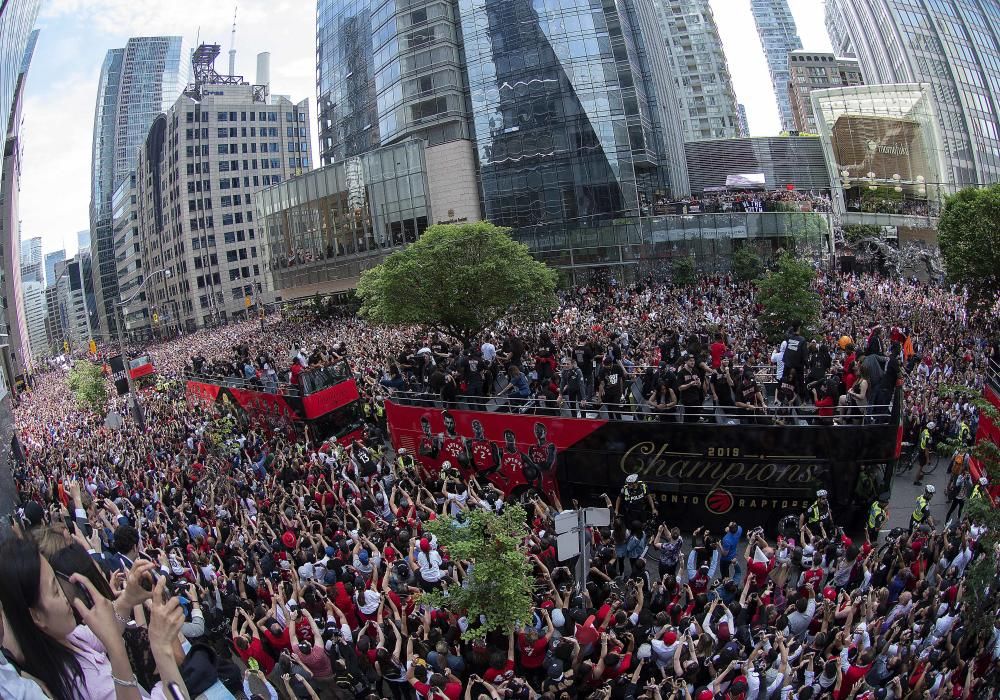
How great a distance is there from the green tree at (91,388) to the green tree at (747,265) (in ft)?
142

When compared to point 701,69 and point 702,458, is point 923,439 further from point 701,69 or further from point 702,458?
point 701,69

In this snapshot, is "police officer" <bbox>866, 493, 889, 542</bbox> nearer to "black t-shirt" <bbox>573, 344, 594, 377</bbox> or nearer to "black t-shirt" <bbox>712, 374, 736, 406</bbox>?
"black t-shirt" <bbox>712, 374, 736, 406</bbox>

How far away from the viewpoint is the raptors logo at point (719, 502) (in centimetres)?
1443

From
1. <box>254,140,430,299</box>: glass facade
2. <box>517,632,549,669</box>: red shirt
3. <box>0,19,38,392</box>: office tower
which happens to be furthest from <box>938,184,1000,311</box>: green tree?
<box>254,140,430,299</box>: glass facade

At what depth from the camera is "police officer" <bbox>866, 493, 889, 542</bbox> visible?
13242 mm

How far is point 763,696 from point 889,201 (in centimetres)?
7537

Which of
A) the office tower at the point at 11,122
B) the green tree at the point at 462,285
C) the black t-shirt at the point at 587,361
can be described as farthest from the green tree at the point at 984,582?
the green tree at the point at 462,285

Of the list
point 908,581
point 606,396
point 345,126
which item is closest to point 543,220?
point 345,126

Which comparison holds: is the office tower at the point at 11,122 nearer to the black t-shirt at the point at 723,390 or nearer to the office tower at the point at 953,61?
the black t-shirt at the point at 723,390

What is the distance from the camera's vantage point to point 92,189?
12731cm

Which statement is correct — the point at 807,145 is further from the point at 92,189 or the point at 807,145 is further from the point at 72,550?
Result: the point at 92,189

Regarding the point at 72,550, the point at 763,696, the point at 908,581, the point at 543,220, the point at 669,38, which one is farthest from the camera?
the point at 669,38

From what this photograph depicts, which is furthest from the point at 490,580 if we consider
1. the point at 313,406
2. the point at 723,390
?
the point at 313,406

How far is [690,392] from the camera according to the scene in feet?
46.3
